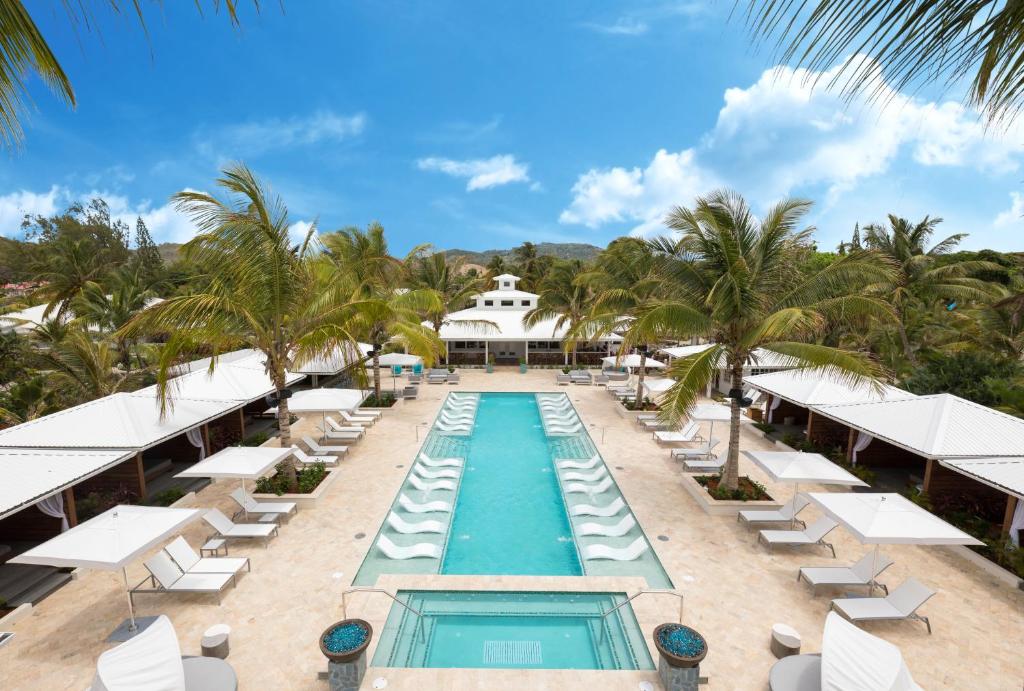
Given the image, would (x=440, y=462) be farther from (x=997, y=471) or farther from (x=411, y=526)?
(x=997, y=471)

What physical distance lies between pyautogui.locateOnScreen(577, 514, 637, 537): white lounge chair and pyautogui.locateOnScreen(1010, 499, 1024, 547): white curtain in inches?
268

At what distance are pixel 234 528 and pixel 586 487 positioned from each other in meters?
7.95

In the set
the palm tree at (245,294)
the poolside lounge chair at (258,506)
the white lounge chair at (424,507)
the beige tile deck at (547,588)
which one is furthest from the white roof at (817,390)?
the poolside lounge chair at (258,506)

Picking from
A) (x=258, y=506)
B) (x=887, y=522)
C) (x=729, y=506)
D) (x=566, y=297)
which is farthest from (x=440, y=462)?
(x=566, y=297)

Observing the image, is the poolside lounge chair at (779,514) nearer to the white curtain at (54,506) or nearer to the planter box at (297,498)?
the planter box at (297,498)

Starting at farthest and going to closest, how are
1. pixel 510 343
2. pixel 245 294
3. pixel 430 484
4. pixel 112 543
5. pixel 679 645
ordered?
pixel 510 343, pixel 430 484, pixel 245 294, pixel 112 543, pixel 679 645

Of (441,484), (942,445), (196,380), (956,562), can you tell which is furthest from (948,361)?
(196,380)

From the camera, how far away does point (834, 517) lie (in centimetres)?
805

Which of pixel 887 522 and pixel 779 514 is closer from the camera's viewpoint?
pixel 887 522

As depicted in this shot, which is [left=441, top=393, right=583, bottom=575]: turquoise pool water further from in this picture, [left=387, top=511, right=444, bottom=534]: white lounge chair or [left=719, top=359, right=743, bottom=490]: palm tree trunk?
[left=719, top=359, right=743, bottom=490]: palm tree trunk

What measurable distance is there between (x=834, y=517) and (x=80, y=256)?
39112 mm

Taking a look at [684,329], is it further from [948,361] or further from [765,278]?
[948,361]

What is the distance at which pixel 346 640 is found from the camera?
246 inches

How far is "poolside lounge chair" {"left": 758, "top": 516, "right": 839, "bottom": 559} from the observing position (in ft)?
30.7
